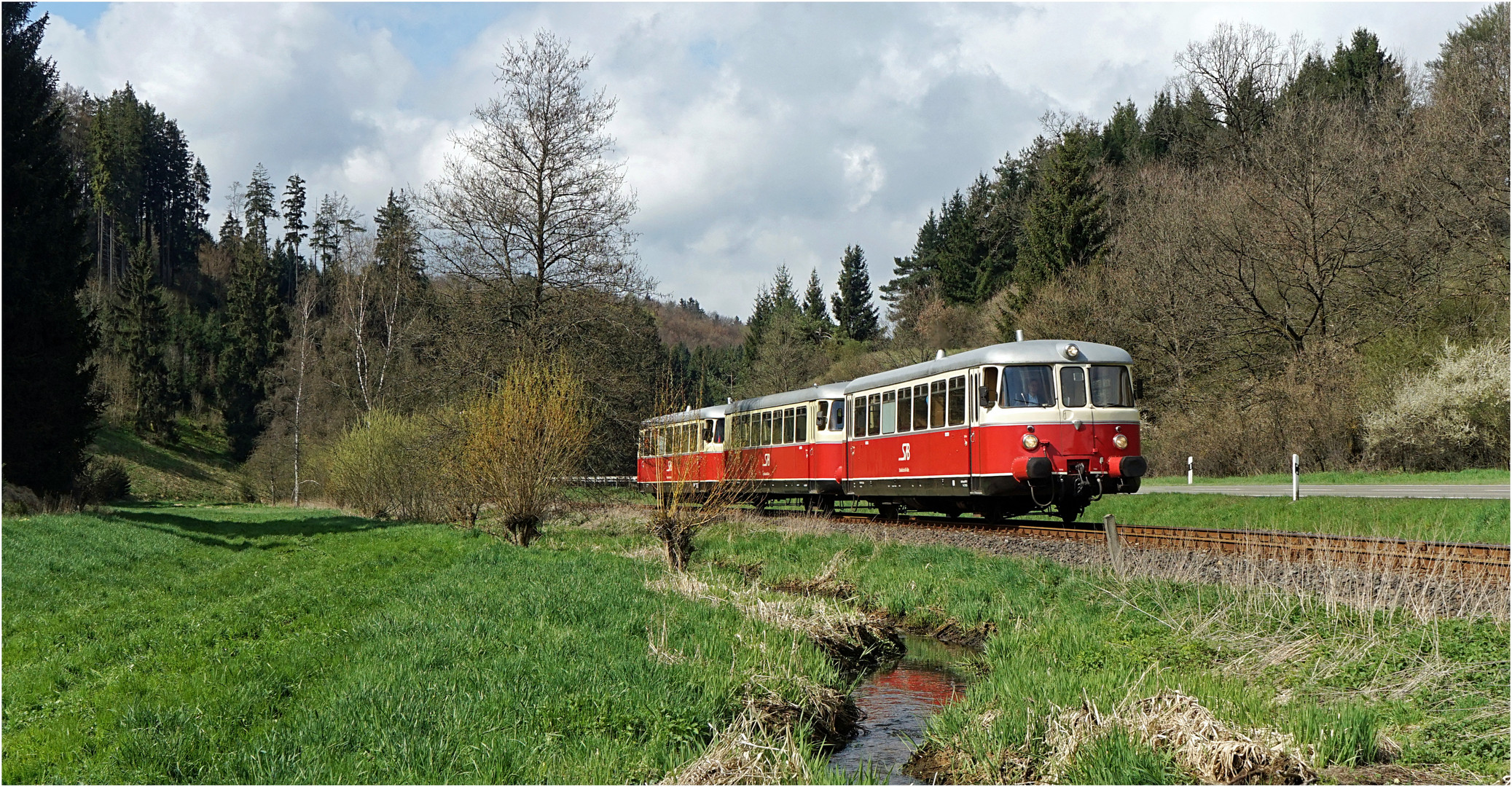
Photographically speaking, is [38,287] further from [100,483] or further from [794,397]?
[794,397]

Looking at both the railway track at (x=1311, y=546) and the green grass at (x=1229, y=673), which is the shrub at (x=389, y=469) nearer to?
the railway track at (x=1311, y=546)

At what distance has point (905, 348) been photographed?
2370 inches

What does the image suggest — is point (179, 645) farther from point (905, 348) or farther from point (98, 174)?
point (98, 174)

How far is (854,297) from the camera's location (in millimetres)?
85688

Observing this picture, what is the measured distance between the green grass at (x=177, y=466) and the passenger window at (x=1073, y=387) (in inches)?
1734

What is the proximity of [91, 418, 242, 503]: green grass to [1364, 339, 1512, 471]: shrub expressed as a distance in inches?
1826

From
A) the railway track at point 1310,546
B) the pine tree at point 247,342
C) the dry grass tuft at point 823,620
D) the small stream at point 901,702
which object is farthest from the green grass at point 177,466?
the small stream at point 901,702

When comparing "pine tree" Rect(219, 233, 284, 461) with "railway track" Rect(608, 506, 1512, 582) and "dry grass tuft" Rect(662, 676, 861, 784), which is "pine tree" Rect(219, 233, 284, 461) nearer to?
"railway track" Rect(608, 506, 1512, 582)

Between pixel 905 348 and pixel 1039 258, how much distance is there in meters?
12.0

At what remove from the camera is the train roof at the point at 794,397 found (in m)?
25.1

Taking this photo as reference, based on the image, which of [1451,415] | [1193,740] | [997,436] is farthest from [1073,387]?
[1451,415]

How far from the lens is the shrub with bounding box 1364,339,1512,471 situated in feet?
86.4

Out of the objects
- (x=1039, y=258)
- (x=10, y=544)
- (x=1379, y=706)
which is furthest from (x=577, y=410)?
(x=1039, y=258)

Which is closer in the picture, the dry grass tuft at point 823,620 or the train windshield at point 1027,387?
the dry grass tuft at point 823,620
